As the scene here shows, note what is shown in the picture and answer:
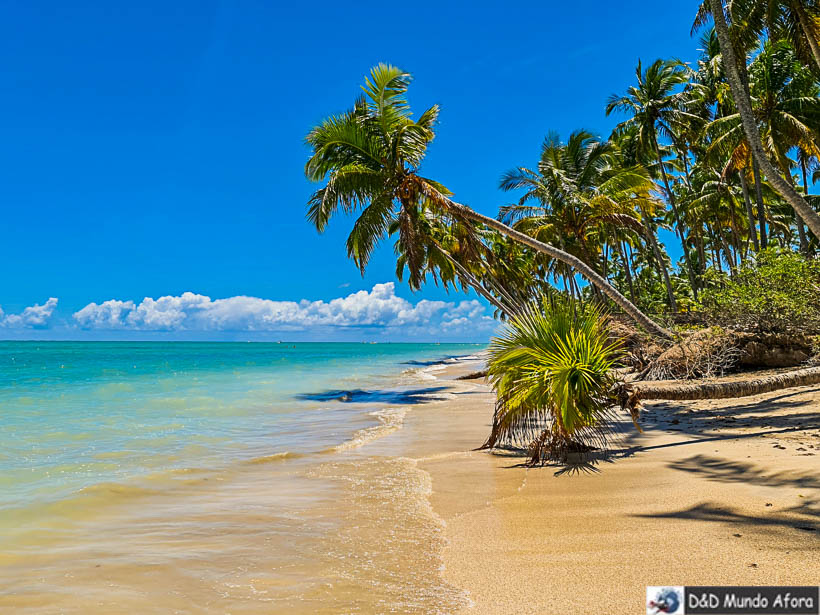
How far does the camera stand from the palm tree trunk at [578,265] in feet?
33.9

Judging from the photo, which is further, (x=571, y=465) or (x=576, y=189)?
(x=576, y=189)

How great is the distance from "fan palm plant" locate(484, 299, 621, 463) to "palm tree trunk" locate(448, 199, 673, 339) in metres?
4.80

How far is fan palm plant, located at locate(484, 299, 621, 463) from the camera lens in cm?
556

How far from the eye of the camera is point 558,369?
5543 mm

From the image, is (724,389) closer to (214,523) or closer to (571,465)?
(571,465)

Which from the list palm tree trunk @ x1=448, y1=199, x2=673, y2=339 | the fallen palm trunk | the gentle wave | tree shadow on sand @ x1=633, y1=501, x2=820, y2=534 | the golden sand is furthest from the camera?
palm tree trunk @ x1=448, y1=199, x2=673, y2=339

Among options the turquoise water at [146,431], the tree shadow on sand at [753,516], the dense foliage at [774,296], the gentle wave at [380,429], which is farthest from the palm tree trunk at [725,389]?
the dense foliage at [774,296]

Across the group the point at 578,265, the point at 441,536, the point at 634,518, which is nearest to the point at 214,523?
the point at 441,536

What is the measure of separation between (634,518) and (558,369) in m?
1.86

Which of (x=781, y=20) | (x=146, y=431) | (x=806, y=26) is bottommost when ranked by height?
(x=146, y=431)

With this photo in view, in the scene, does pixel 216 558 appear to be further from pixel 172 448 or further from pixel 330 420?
pixel 330 420

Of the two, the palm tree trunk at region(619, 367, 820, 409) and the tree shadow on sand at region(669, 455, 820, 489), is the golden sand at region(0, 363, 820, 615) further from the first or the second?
the palm tree trunk at region(619, 367, 820, 409)

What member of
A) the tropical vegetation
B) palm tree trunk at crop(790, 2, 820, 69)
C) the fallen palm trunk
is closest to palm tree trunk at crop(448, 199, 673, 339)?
the tropical vegetation

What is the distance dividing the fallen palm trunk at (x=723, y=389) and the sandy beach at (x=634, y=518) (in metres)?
0.67
